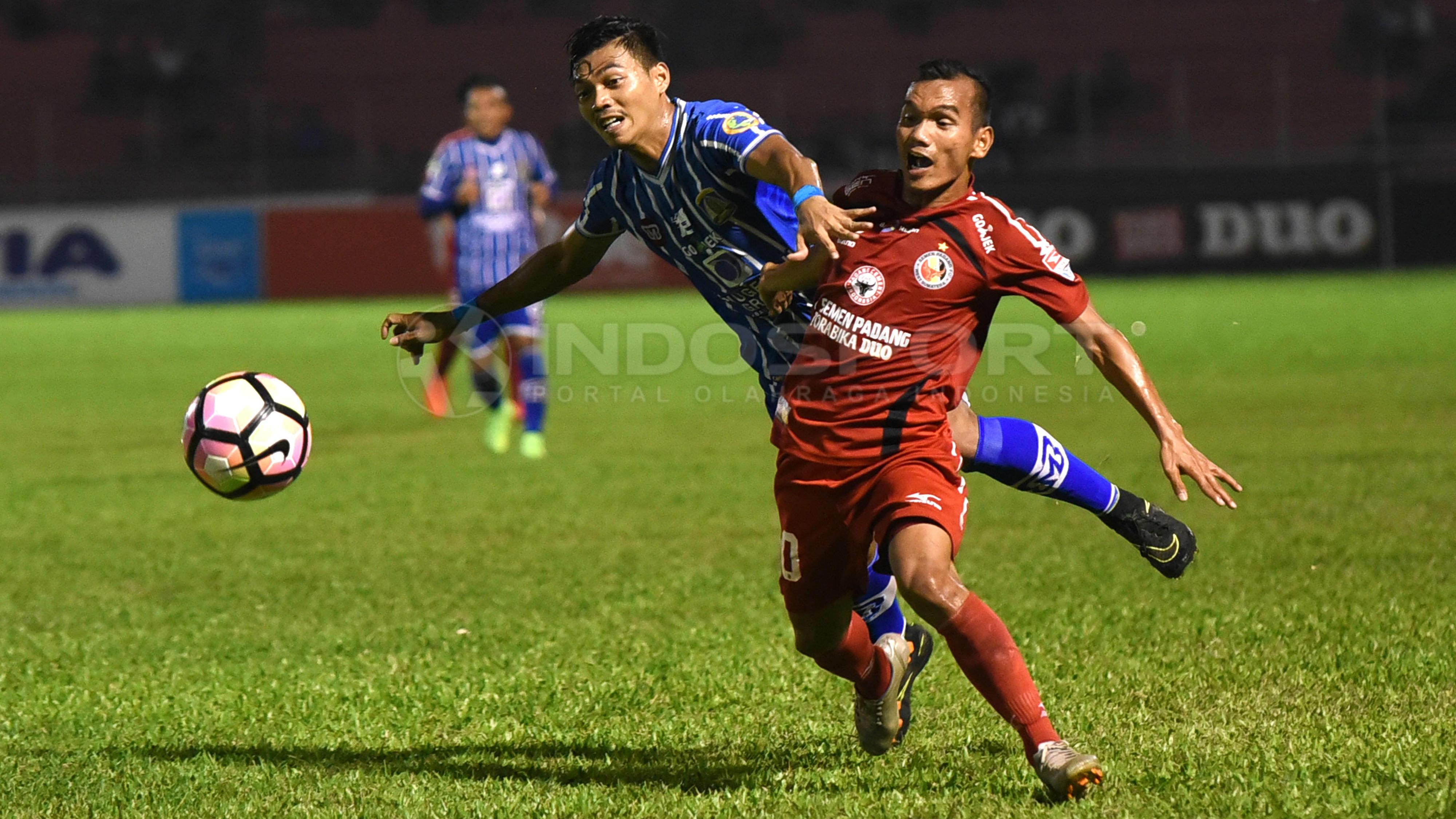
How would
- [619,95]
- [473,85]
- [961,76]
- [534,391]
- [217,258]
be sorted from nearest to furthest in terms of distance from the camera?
[961,76]
[619,95]
[534,391]
[473,85]
[217,258]

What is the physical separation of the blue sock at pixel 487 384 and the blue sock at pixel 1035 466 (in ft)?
24.6

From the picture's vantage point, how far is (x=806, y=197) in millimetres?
3699

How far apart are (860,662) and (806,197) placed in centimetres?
118

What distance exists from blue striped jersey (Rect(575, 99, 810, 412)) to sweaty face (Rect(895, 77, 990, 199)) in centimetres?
37

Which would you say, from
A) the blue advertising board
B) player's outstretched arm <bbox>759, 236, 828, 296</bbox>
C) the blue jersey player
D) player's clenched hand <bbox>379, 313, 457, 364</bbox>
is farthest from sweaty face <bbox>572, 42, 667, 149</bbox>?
the blue advertising board

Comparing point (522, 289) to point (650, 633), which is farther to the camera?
point (650, 633)

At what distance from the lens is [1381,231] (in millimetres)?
26203

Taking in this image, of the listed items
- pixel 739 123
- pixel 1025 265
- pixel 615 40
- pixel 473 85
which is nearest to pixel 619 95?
pixel 615 40

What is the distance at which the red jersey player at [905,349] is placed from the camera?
3771 millimetres

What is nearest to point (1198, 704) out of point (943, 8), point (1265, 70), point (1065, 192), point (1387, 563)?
point (1387, 563)

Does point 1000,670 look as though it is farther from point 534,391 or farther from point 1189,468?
point 534,391

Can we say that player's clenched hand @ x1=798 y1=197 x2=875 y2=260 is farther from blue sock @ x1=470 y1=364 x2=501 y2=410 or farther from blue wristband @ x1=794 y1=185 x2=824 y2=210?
blue sock @ x1=470 y1=364 x2=501 y2=410

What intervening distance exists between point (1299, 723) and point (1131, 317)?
15.7 m

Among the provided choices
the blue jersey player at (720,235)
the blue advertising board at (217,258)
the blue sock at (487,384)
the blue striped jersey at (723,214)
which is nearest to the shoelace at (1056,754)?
the blue jersey player at (720,235)
